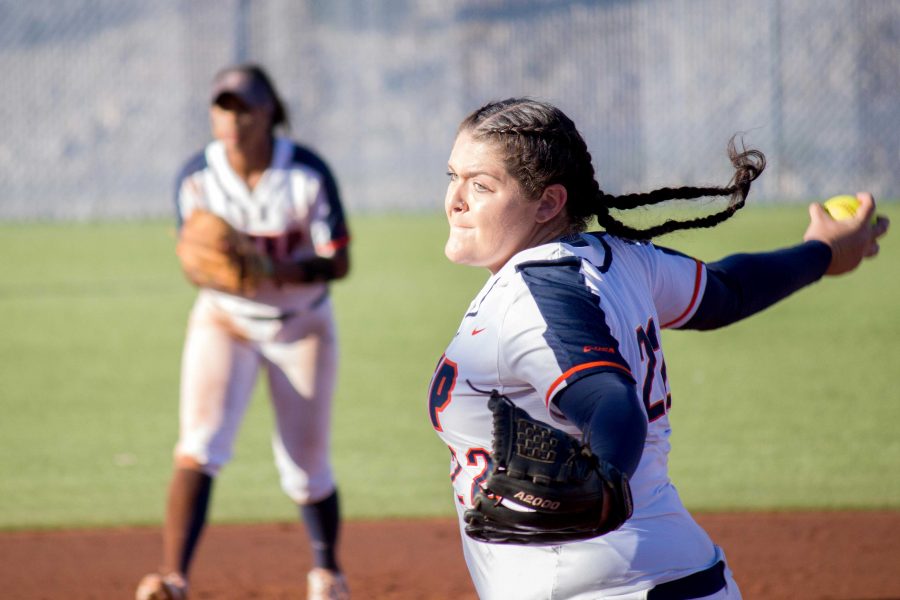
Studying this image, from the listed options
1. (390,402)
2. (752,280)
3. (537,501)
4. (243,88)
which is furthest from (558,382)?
(390,402)

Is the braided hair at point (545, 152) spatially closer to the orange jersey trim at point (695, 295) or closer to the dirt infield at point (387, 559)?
the orange jersey trim at point (695, 295)

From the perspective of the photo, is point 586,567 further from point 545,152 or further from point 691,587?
point 545,152

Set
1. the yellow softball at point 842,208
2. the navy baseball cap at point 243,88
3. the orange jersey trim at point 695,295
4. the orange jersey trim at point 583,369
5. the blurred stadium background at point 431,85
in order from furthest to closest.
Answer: the blurred stadium background at point 431,85 < the navy baseball cap at point 243,88 < the yellow softball at point 842,208 < the orange jersey trim at point 695,295 < the orange jersey trim at point 583,369

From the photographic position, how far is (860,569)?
466 centimetres

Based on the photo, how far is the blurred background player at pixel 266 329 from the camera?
13.8ft

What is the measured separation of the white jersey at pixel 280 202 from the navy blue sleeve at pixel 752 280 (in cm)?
226

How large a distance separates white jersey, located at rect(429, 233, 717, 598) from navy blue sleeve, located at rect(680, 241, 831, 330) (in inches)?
10.1

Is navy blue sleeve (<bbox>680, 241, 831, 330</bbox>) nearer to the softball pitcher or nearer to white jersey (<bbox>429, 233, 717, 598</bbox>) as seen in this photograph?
the softball pitcher

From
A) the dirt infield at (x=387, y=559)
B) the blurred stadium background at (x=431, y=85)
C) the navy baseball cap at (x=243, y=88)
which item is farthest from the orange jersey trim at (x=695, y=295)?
the blurred stadium background at (x=431, y=85)

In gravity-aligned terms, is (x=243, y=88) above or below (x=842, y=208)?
above

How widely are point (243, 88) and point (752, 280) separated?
2.63 meters

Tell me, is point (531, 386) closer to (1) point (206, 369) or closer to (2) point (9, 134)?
(1) point (206, 369)

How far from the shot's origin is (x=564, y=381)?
166cm

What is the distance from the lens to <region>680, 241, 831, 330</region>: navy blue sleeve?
2.26 metres
